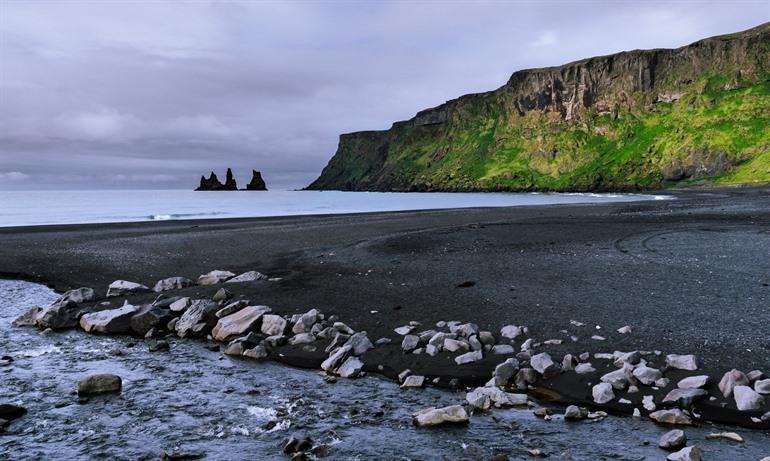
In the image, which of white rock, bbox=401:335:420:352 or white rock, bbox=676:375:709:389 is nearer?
white rock, bbox=676:375:709:389

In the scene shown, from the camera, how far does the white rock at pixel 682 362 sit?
27.8 ft

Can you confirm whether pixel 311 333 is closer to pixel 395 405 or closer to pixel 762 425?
pixel 395 405

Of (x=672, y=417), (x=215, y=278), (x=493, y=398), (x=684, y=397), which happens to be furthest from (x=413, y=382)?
(x=215, y=278)

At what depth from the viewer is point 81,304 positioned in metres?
15.2

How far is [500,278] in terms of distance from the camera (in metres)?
17.0

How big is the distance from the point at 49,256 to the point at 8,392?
20606 millimetres

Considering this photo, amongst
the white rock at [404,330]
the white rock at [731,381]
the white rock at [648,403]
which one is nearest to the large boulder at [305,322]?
the white rock at [404,330]

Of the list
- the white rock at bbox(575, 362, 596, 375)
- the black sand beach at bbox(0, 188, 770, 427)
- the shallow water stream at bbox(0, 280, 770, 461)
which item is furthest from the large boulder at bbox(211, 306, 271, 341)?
the white rock at bbox(575, 362, 596, 375)

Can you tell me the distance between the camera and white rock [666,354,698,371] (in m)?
8.47

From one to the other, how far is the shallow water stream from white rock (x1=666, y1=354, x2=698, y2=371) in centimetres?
173

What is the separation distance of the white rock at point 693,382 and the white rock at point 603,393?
109 cm

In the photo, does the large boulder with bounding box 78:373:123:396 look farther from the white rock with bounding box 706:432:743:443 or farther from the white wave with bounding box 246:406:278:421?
the white rock with bounding box 706:432:743:443

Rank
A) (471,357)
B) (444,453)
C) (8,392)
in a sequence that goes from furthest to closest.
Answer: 1. (471,357)
2. (8,392)
3. (444,453)

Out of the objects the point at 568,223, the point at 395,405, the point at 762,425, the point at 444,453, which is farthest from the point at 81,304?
the point at 568,223
